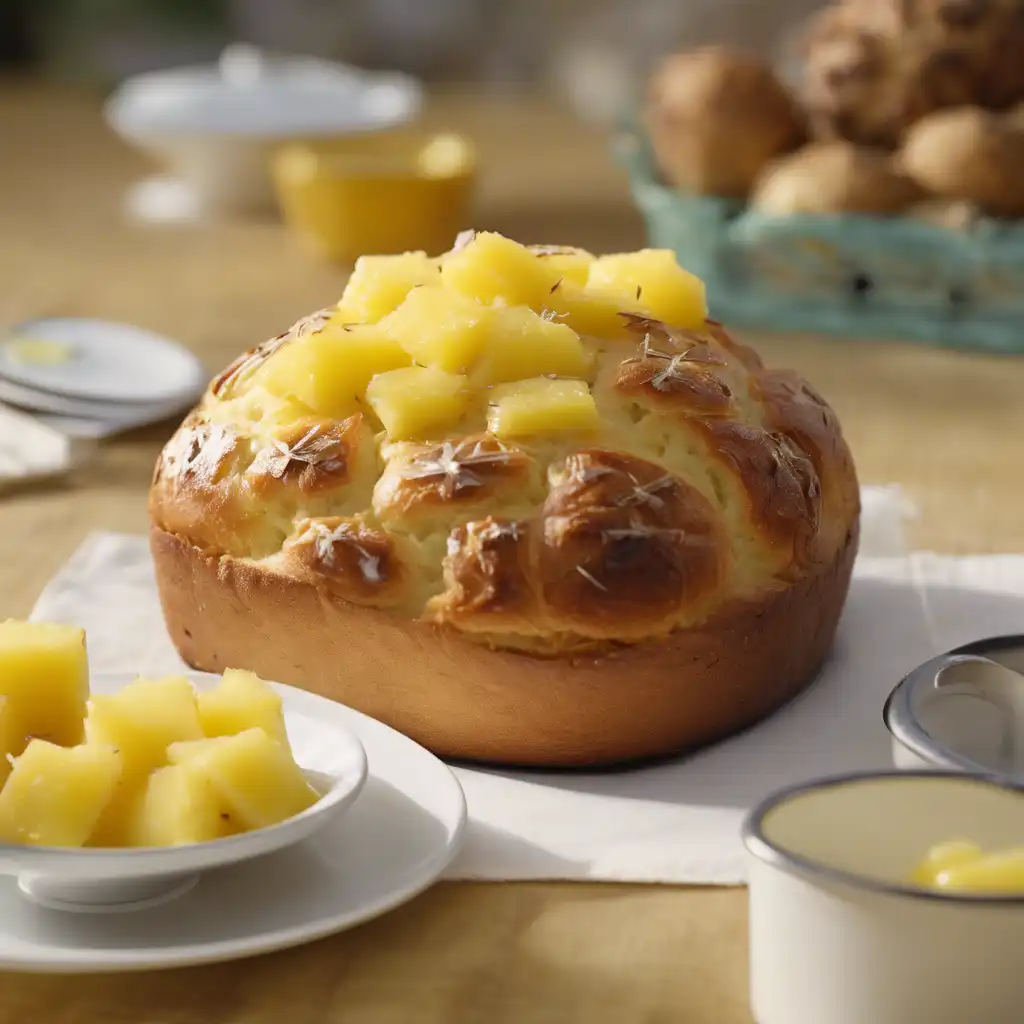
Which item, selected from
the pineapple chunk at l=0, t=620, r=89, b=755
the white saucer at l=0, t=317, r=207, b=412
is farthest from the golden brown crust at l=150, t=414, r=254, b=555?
the white saucer at l=0, t=317, r=207, b=412

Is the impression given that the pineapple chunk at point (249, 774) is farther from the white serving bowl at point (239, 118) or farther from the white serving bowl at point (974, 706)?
the white serving bowl at point (239, 118)

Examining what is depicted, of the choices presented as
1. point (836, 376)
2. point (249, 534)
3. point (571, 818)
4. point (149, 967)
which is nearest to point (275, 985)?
point (149, 967)

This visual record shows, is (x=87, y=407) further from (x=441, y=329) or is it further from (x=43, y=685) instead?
(x=43, y=685)

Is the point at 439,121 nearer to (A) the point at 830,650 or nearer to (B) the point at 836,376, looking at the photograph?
(B) the point at 836,376

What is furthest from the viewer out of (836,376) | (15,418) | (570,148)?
(570,148)

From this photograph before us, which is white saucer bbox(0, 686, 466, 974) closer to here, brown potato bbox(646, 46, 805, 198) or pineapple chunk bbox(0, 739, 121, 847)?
pineapple chunk bbox(0, 739, 121, 847)

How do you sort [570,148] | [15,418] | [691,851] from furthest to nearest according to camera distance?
1. [570,148]
2. [15,418]
3. [691,851]
